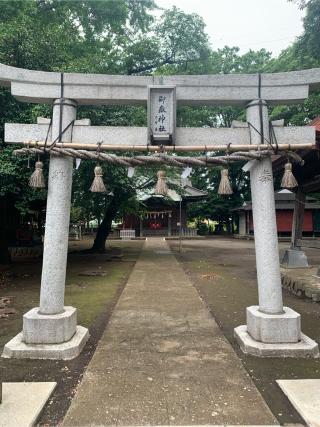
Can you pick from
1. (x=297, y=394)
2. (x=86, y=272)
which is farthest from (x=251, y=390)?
(x=86, y=272)

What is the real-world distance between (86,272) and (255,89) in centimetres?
965

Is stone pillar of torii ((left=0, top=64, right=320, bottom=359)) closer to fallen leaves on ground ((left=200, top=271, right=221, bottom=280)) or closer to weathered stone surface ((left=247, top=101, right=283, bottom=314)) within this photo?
weathered stone surface ((left=247, top=101, right=283, bottom=314))

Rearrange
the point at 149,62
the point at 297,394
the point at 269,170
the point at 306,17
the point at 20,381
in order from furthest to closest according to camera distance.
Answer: the point at 149,62 < the point at 306,17 < the point at 269,170 < the point at 20,381 < the point at 297,394

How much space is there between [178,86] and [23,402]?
478 cm

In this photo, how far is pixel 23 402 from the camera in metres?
3.60

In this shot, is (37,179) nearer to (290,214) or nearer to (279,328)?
(279,328)

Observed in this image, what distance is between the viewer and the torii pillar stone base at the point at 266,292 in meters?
4.96

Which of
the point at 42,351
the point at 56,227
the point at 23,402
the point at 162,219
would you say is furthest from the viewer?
the point at 162,219

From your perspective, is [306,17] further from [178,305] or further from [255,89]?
[178,305]

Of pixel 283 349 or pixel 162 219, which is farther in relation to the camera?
pixel 162 219

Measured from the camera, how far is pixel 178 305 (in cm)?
806

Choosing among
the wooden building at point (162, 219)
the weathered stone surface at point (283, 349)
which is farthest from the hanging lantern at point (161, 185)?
the wooden building at point (162, 219)

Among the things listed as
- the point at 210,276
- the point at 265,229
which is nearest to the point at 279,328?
the point at 265,229

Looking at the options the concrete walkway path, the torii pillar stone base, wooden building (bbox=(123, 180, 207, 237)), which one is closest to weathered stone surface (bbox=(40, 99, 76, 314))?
the concrete walkway path
